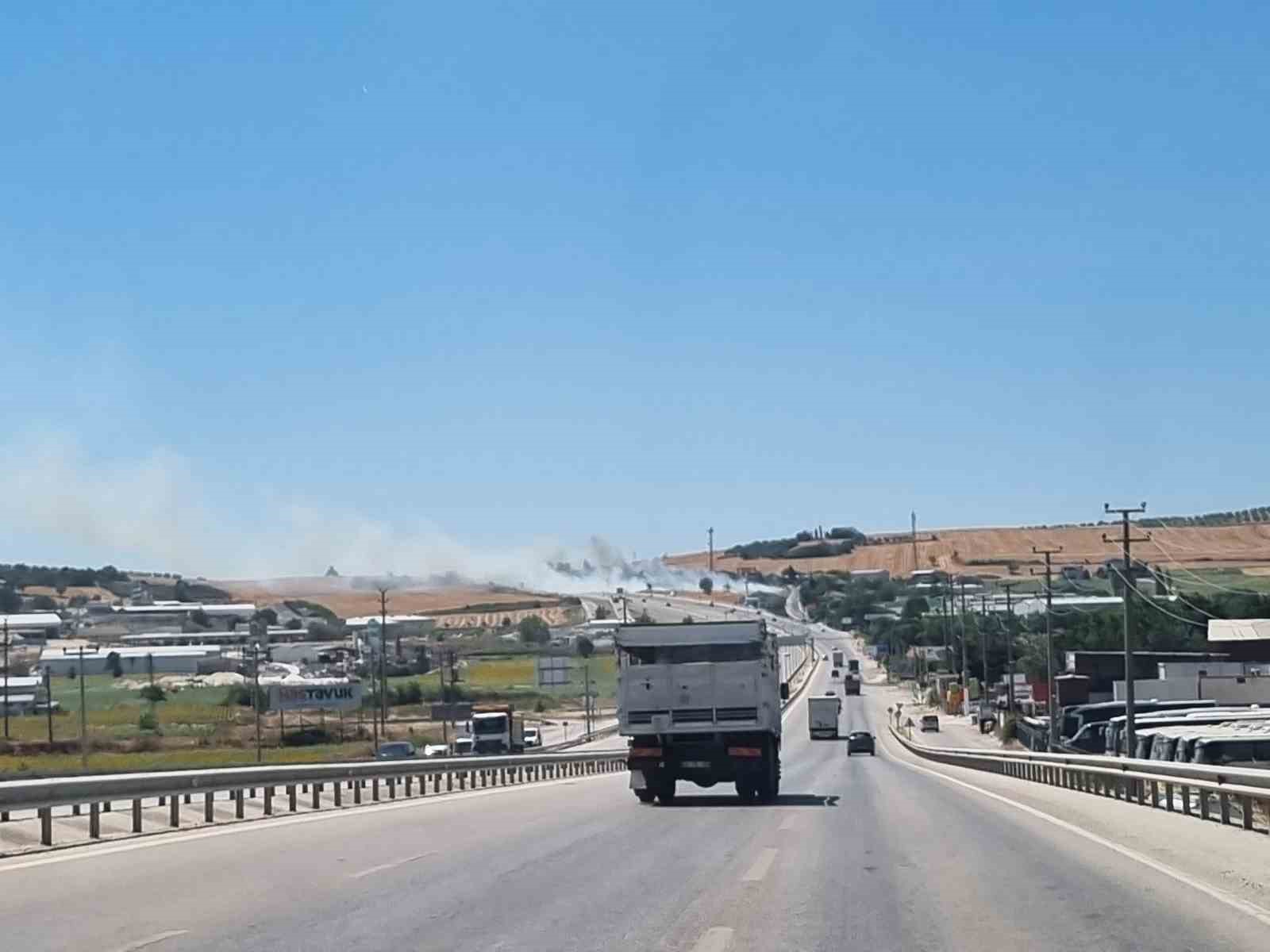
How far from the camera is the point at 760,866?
17562 mm

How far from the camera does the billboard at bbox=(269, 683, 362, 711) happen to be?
298 ft

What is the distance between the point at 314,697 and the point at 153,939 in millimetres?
82535

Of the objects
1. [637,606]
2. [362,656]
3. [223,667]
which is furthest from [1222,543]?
[223,667]

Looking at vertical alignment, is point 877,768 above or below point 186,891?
below

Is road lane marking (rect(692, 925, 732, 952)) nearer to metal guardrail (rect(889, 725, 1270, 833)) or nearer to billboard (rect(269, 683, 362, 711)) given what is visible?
metal guardrail (rect(889, 725, 1270, 833))

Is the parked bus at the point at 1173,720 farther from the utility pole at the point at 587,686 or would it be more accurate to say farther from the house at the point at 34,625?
the house at the point at 34,625

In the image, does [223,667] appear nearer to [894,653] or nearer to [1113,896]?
[894,653]

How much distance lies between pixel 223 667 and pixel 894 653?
80617 millimetres

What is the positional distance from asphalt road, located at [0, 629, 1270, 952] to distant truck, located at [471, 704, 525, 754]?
5469 cm

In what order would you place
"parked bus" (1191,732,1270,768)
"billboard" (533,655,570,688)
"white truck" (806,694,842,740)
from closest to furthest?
"parked bus" (1191,732,1270,768) < "billboard" (533,655,570,688) < "white truck" (806,694,842,740)

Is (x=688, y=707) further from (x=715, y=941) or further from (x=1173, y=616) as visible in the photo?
(x=1173, y=616)

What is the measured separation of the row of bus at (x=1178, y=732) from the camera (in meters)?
38.8

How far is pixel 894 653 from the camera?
177625 mm

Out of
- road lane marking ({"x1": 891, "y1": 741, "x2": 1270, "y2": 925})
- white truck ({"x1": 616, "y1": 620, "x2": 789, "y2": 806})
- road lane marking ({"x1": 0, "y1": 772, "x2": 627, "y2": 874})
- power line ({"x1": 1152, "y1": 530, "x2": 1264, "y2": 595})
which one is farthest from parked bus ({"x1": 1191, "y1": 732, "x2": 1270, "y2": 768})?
power line ({"x1": 1152, "y1": 530, "x2": 1264, "y2": 595})
